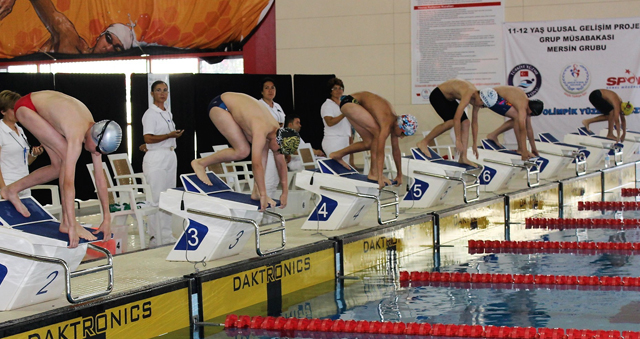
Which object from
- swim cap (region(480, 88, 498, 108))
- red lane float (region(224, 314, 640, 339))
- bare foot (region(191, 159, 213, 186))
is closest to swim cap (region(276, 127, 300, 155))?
bare foot (region(191, 159, 213, 186))

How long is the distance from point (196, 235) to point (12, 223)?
1.36 metres

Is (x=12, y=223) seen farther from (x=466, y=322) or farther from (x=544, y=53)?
(x=544, y=53)

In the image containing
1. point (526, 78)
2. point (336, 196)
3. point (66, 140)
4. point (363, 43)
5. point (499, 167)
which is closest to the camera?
point (66, 140)

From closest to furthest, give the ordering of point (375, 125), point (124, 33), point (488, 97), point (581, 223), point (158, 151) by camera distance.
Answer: point (158, 151) < point (375, 125) < point (488, 97) < point (581, 223) < point (124, 33)

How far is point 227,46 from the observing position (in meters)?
13.5

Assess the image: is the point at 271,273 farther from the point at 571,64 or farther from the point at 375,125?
the point at 571,64

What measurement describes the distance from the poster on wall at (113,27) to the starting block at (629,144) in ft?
22.1

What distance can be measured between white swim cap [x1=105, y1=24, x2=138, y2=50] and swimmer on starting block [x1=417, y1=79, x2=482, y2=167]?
631cm

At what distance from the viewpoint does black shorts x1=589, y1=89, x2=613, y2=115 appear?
11.6m

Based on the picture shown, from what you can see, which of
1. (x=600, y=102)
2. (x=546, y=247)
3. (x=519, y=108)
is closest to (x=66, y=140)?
(x=546, y=247)

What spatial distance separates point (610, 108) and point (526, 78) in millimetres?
1842

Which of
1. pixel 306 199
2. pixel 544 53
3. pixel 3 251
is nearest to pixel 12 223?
pixel 3 251

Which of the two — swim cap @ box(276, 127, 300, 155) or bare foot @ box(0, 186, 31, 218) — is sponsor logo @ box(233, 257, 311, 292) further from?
bare foot @ box(0, 186, 31, 218)

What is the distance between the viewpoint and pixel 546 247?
715 centimetres
